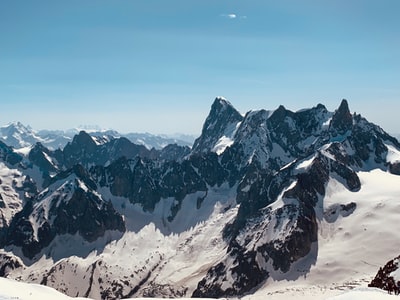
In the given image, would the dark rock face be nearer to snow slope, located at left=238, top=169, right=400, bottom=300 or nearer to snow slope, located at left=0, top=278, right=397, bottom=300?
snow slope, located at left=0, top=278, right=397, bottom=300

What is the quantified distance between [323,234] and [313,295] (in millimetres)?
54621

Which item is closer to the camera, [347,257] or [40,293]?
[40,293]

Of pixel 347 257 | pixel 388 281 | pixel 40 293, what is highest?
pixel 388 281

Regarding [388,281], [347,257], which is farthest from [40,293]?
[347,257]

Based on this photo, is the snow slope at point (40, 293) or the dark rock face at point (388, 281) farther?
the dark rock face at point (388, 281)

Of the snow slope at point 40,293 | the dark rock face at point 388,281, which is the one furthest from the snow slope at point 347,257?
the snow slope at point 40,293

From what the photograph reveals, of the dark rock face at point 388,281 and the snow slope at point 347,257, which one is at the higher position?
the dark rock face at point 388,281

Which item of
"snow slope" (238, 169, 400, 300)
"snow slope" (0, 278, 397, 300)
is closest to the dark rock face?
"snow slope" (0, 278, 397, 300)

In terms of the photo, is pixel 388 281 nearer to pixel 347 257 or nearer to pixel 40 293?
pixel 40 293

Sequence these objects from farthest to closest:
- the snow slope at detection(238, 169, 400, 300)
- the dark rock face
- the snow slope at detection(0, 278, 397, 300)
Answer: the snow slope at detection(238, 169, 400, 300)
the dark rock face
the snow slope at detection(0, 278, 397, 300)

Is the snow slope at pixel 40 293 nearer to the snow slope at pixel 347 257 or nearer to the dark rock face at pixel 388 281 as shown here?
the dark rock face at pixel 388 281

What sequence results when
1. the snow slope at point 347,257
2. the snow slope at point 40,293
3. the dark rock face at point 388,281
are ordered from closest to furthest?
the snow slope at point 40,293 < the dark rock face at point 388,281 < the snow slope at point 347,257

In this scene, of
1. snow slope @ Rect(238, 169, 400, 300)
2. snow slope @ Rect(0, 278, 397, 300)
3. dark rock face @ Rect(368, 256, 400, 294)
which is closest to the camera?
snow slope @ Rect(0, 278, 397, 300)

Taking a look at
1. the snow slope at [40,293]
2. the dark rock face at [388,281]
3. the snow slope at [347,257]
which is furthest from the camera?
the snow slope at [347,257]
